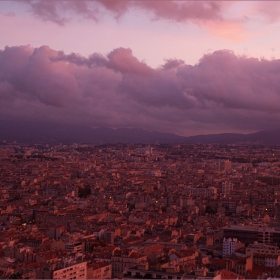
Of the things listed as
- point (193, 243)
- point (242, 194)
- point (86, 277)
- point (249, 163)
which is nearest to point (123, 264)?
Answer: point (86, 277)

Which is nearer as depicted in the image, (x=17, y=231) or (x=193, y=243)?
(x=193, y=243)

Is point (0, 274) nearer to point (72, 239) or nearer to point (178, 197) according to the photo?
point (72, 239)

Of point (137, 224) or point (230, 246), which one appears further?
point (137, 224)

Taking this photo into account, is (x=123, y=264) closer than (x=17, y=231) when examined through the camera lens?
Yes

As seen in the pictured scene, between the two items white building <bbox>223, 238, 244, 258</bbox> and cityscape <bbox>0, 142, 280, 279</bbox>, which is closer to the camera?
Answer: cityscape <bbox>0, 142, 280, 279</bbox>

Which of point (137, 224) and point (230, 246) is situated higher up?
point (230, 246)

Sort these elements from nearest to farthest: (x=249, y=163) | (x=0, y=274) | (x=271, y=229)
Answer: (x=0, y=274) < (x=271, y=229) < (x=249, y=163)

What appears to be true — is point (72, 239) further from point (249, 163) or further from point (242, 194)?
point (249, 163)

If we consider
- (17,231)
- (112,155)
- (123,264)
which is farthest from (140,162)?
(123,264)

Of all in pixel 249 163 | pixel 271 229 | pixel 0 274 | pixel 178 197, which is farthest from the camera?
pixel 249 163

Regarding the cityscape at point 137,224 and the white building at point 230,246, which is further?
the white building at point 230,246
